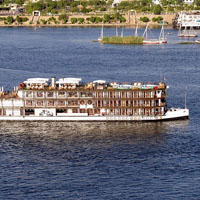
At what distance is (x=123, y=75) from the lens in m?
111

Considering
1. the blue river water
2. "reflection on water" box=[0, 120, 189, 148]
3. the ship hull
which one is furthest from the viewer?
the ship hull

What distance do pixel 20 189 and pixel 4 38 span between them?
14272 centimetres

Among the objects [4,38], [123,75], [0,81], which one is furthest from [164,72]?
[4,38]

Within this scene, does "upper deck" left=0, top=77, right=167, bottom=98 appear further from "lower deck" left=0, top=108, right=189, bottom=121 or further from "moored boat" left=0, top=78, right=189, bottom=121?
"lower deck" left=0, top=108, right=189, bottom=121

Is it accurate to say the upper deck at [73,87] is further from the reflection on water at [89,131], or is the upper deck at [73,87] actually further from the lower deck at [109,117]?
the reflection on water at [89,131]

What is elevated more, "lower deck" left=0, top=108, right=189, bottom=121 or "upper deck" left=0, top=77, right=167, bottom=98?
"upper deck" left=0, top=77, right=167, bottom=98

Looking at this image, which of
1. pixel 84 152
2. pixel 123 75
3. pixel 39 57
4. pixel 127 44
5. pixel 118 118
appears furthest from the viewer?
pixel 127 44

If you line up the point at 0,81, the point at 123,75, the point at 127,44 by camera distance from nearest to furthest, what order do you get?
the point at 0,81 < the point at 123,75 < the point at 127,44

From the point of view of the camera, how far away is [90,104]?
7638cm

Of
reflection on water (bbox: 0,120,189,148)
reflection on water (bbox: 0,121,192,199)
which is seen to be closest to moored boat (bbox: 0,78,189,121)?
reflection on water (bbox: 0,120,189,148)

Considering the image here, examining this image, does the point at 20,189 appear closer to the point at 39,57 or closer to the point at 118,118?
the point at 118,118

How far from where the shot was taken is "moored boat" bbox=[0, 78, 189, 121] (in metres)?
76.0

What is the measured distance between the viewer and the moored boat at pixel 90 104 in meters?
76.0

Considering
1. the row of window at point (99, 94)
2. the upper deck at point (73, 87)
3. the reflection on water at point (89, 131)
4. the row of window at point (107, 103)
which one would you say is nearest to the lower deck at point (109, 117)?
the reflection on water at point (89, 131)
